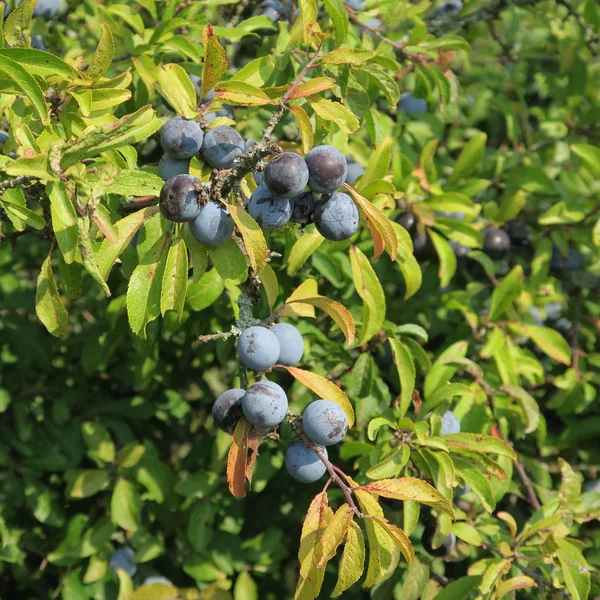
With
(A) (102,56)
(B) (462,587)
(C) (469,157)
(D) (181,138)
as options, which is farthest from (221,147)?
(B) (462,587)

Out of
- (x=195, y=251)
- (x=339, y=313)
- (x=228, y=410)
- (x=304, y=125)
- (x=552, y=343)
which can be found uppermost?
(x=304, y=125)

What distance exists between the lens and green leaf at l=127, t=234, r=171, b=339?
4.03 ft

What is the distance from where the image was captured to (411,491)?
4.01ft

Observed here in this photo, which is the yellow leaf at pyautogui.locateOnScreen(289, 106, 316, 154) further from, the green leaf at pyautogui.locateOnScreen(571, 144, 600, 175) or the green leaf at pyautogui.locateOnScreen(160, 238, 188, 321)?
the green leaf at pyautogui.locateOnScreen(571, 144, 600, 175)

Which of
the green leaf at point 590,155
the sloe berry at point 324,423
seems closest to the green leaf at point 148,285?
the sloe berry at point 324,423

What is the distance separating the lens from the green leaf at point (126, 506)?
1893 millimetres

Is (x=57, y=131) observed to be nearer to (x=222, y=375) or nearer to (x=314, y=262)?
(x=314, y=262)

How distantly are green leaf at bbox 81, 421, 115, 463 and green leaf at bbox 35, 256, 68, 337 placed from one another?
735mm

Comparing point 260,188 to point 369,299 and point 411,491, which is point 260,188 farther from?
point 411,491

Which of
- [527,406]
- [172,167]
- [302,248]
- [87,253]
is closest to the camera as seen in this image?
[87,253]

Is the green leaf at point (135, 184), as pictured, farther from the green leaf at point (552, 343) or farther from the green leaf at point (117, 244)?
the green leaf at point (552, 343)

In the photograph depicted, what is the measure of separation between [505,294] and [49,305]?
47.2 inches

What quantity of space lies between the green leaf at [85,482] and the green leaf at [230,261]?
0.98 metres

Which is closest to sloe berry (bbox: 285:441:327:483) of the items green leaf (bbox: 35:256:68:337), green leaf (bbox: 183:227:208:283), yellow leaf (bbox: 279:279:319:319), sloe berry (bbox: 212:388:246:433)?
sloe berry (bbox: 212:388:246:433)
